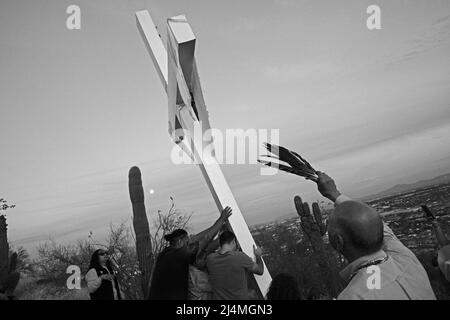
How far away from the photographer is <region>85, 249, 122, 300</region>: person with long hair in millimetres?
2641

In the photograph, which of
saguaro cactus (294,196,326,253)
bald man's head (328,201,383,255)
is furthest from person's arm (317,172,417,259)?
saguaro cactus (294,196,326,253)

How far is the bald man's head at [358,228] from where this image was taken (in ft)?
3.94

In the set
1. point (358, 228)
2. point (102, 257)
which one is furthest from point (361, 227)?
point (102, 257)

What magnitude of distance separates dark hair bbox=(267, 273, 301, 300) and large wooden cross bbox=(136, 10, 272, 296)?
1.52 feet

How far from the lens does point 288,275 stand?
1843 mm

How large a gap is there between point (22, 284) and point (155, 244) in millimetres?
13559

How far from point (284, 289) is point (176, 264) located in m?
0.83

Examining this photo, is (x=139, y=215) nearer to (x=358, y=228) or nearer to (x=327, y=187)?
(x=327, y=187)

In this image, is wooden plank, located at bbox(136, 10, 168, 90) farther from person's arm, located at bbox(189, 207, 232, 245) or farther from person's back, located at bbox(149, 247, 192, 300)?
person's back, located at bbox(149, 247, 192, 300)

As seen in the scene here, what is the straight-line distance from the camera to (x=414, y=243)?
13531mm

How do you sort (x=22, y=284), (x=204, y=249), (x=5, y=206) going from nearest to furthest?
(x=204, y=249)
(x=5, y=206)
(x=22, y=284)
